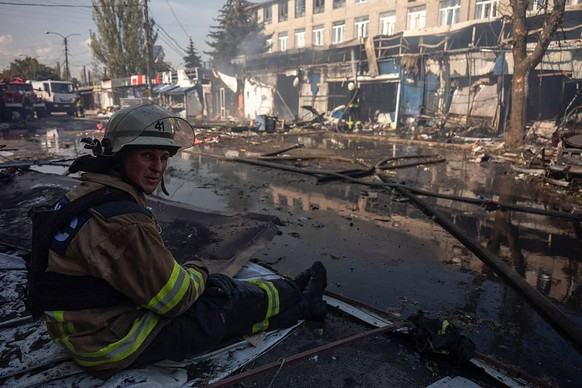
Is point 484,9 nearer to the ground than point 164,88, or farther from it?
farther from it

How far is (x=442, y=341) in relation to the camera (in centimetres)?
235

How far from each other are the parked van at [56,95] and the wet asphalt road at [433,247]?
27.7m

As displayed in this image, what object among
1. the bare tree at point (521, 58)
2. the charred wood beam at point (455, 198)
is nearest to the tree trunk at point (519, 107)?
the bare tree at point (521, 58)

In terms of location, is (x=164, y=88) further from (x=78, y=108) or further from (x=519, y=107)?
(x=519, y=107)

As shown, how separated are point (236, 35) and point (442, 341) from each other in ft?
136

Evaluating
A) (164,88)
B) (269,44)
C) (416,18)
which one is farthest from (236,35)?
(416,18)

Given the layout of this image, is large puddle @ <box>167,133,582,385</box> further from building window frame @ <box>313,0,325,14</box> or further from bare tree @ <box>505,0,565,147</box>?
building window frame @ <box>313,0,325,14</box>

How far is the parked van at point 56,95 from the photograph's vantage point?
101 feet

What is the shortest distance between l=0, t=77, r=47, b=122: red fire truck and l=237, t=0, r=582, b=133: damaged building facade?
51.6ft

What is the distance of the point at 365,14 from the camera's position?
3041cm

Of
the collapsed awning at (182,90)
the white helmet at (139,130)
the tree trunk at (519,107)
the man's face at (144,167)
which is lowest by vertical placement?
the man's face at (144,167)

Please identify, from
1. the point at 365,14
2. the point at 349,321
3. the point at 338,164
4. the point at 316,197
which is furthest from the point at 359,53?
the point at 349,321

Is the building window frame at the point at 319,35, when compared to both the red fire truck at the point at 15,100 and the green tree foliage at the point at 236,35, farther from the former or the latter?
the red fire truck at the point at 15,100

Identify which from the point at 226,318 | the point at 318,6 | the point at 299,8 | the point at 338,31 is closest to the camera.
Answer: the point at 226,318
